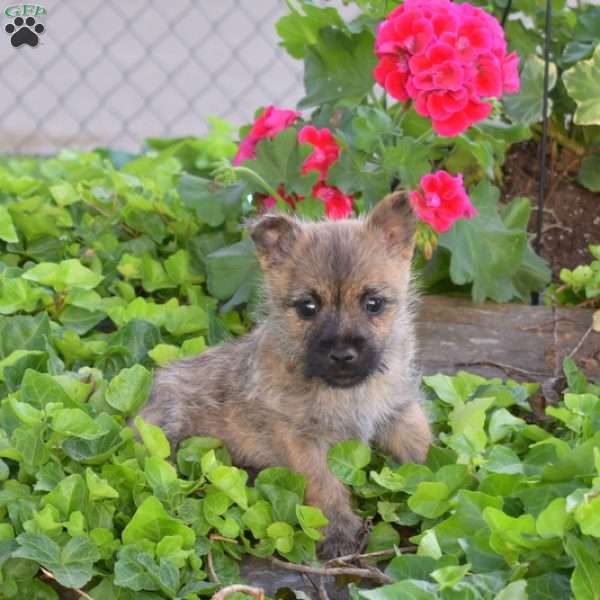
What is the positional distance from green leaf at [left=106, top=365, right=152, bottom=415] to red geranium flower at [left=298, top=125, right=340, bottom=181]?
123 cm

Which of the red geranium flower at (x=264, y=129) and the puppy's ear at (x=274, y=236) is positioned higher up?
the red geranium flower at (x=264, y=129)

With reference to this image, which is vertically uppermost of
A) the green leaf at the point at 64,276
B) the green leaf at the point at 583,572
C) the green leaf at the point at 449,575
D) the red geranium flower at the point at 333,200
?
the green leaf at the point at 64,276

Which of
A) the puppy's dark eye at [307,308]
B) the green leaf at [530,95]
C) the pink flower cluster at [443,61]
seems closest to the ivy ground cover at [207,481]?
the puppy's dark eye at [307,308]

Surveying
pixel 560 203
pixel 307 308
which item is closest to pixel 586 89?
pixel 560 203

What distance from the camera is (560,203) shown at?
5.70 metres

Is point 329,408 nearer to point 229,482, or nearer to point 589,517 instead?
point 229,482

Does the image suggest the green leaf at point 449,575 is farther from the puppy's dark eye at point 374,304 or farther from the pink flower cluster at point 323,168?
the pink flower cluster at point 323,168

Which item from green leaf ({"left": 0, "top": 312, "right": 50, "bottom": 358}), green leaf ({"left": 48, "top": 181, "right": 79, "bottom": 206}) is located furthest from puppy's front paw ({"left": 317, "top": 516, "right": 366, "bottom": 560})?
green leaf ({"left": 48, "top": 181, "right": 79, "bottom": 206})

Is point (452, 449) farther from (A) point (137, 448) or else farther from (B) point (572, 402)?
(A) point (137, 448)

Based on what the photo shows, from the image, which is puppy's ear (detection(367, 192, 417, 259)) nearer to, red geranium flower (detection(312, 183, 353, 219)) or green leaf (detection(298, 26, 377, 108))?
red geranium flower (detection(312, 183, 353, 219))

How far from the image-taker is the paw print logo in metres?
6.14

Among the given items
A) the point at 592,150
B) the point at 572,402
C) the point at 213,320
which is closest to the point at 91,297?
the point at 213,320

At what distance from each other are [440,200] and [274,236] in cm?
87

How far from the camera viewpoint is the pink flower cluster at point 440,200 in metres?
4.57
